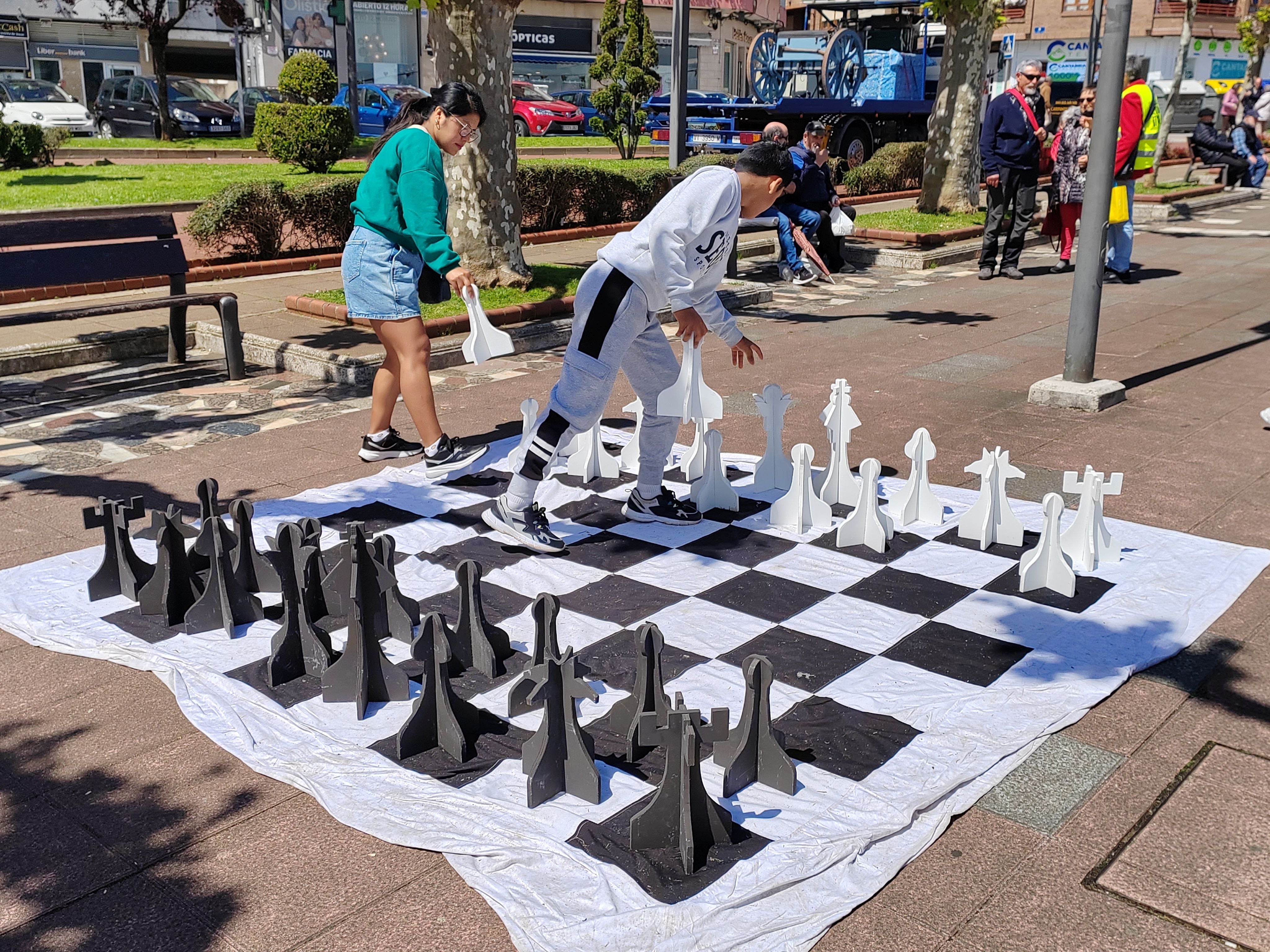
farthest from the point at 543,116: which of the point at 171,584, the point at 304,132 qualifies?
the point at 171,584

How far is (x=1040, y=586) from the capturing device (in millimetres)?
4422

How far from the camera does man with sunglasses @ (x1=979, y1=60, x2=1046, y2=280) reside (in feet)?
37.7

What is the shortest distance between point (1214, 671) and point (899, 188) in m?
18.2

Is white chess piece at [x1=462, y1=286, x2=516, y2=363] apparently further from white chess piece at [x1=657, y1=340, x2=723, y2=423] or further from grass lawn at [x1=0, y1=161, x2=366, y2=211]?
grass lawn at [x1=0, y1=161, x2=366, y2=211]

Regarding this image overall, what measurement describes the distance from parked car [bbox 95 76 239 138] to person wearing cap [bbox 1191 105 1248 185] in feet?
71.7

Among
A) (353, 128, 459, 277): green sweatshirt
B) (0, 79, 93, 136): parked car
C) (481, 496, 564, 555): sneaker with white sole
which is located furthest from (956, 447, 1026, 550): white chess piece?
(0, 79, 93, 136): parked car

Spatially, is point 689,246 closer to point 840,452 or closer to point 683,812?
point 840,452

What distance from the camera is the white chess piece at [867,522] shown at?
4836 mm

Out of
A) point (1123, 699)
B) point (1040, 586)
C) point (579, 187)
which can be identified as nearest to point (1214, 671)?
point (1123, 699)

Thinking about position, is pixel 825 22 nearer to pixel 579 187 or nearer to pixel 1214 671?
pixel 579 187

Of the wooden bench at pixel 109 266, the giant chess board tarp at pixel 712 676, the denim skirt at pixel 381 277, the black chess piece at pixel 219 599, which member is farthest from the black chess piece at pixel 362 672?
the wooden bench at pixel 109 266

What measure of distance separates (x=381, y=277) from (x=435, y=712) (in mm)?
3004

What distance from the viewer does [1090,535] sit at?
4.60m

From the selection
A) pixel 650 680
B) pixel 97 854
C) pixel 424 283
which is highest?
pixel 424 283
